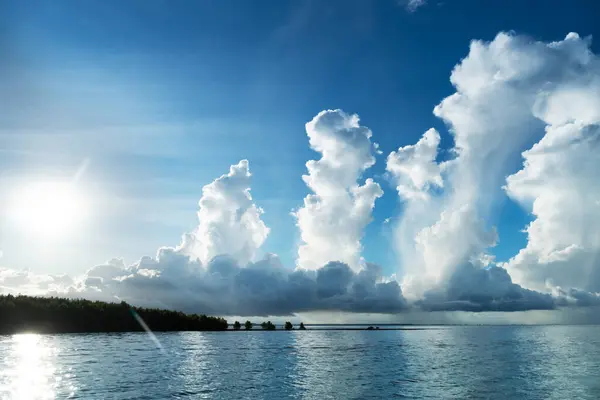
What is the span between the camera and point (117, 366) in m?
84.2

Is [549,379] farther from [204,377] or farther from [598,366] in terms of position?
[204,377]

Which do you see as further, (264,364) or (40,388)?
(264,364)

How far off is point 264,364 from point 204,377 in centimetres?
2566

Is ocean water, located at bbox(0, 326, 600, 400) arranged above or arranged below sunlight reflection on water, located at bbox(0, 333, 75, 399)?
below

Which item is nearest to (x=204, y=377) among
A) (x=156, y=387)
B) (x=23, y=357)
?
(x=156, y=387)

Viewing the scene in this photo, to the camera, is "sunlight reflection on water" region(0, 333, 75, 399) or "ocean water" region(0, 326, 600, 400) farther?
"ocean water" region(0, 326, 600, 400)

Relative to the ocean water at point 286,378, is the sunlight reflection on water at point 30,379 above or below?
above

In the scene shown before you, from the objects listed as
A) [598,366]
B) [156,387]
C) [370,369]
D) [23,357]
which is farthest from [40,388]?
[598,366]

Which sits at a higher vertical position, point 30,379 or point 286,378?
point 30,379

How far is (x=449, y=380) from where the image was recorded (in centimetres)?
7119

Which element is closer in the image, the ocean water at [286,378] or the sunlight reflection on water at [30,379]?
the sunlight reflection on water at [30,379]

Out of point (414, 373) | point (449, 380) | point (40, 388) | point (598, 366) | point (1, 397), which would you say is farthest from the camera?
point (598, 366)

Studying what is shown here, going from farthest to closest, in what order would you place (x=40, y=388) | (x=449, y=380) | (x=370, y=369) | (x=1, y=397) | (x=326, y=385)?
(x=370, y=369), (x=449, y=380), (x=326, y=385), (x=40, y=388), (x=1, y=397)

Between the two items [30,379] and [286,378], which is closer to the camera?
[30,379]
